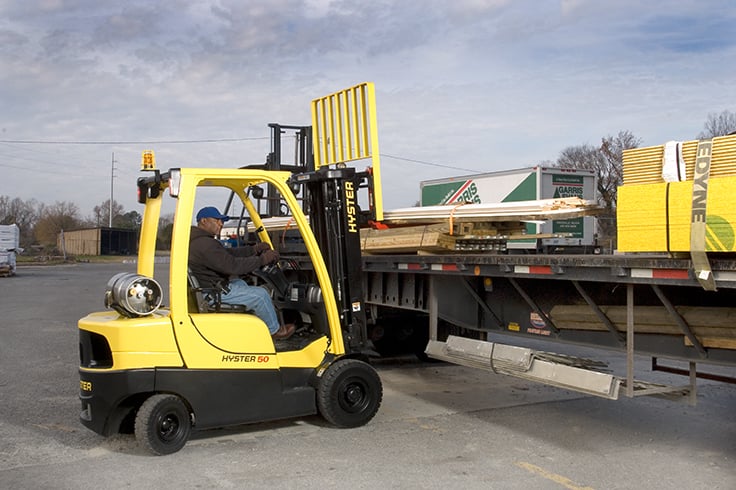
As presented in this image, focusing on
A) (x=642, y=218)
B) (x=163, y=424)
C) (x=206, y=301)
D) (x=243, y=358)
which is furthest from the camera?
(x=206, y=301)

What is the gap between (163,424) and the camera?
19.0 feet

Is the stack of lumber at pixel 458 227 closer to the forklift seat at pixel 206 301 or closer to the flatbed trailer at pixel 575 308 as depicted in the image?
the flatbed trailer at pixel 575 308

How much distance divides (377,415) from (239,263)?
6.87 feet

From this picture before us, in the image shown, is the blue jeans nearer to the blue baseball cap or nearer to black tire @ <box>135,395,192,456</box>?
the blue baseball cap

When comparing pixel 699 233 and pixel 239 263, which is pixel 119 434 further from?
pixel 699 233

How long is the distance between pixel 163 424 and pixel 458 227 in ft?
10.4

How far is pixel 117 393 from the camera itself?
5.63 meters

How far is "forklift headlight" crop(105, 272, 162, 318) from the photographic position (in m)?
5.75

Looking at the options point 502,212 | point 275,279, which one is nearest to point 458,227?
point 502,212

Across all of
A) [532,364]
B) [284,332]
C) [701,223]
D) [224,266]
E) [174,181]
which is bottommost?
[532,364]

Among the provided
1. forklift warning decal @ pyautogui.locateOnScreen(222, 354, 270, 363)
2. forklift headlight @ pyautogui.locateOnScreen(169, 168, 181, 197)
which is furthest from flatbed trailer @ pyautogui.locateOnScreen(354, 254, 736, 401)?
forklift headlight @ pyautogui.locateOnScreen(169, 168, 181, 197)

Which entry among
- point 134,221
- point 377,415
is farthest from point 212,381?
point 134,221

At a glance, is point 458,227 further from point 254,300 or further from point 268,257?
point 254,300

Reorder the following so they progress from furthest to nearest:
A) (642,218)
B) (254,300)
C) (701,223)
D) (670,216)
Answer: (254,300)
(642,218)
(670,216)
(701,223)
